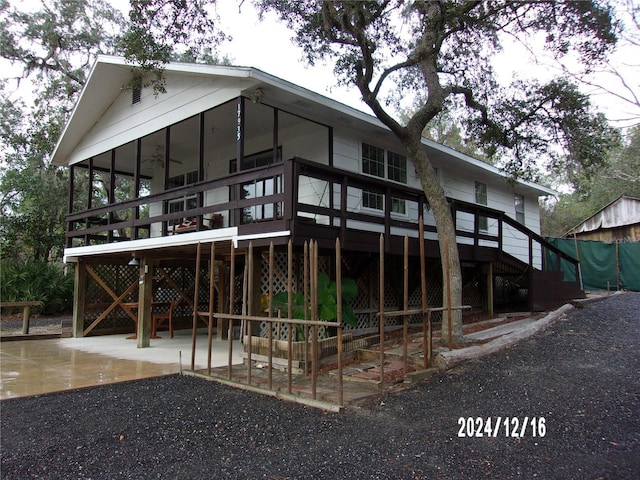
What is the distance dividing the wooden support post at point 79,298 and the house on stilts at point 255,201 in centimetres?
3

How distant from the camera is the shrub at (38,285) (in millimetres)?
16375

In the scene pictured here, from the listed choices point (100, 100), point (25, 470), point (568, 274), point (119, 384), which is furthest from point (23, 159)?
point (568, 274)

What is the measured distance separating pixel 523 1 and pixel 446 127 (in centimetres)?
2428

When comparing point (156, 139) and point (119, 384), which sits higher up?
point (156, 139)

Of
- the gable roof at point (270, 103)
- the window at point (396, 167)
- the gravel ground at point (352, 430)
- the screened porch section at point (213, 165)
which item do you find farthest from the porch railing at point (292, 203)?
the gravel ground at point (352, 430)

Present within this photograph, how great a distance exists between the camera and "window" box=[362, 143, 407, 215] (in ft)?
33.8

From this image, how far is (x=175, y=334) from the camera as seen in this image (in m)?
12.6

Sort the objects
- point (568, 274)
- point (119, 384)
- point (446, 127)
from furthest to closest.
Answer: point (446, 127)
point (568, 274)
point (119, 384)

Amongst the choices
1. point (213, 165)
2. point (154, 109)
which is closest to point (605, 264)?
point (213, 165)

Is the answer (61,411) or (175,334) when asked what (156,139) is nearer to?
(175,334)

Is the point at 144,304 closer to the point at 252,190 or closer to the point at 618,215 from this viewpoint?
the point at 252,190

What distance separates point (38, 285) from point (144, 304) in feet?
31.4

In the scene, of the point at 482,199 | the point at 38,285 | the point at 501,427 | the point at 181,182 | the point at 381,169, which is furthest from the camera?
the point at 38,285

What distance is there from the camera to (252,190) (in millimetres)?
10789
